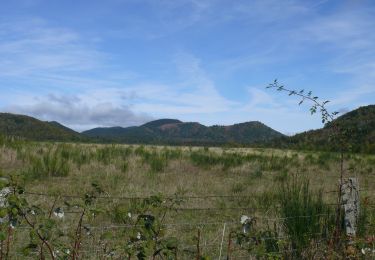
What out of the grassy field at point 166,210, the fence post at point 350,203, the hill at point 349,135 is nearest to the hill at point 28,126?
the hill at point 349,135

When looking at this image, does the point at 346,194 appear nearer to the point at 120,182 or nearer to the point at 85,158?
the point at 120,182

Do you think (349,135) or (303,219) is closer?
(349,135)

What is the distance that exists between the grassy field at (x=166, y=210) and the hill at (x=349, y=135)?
0.40 metres

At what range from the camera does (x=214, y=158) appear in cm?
1825

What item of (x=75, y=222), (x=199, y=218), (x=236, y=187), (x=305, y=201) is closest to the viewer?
(x=305, y=201)

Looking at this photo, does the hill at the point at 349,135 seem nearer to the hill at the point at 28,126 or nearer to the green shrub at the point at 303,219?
the green shrub at the point at 303,219

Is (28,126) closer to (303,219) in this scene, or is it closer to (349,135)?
(303,219)

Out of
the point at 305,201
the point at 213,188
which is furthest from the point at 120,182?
the point at 305,201

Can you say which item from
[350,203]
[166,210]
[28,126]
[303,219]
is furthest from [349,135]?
[28,126]

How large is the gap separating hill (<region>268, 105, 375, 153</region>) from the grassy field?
40 centimetres

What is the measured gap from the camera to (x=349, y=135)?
14.0 feet

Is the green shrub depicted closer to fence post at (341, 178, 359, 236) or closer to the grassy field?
the grassy field

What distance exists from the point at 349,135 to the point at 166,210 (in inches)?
82.9

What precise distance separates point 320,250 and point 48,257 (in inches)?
113
